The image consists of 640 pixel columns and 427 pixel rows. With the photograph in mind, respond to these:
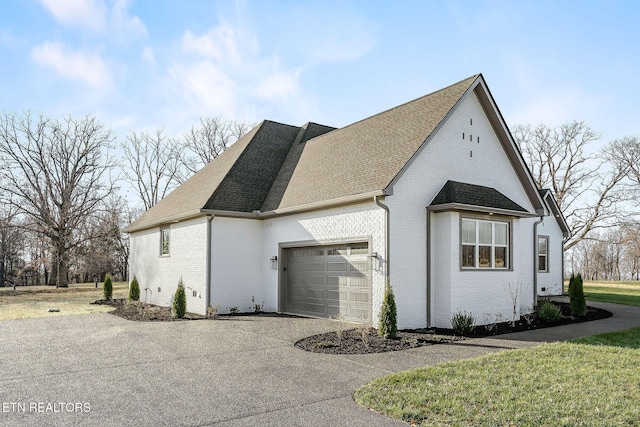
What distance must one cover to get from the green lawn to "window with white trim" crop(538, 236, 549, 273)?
49.6 feet

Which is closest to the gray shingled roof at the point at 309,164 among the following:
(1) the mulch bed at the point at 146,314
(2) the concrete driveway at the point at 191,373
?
(1) the mulch bed at the point at 146,314

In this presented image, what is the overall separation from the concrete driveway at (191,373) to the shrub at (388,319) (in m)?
1.23

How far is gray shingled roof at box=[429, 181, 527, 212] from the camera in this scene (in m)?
12.6

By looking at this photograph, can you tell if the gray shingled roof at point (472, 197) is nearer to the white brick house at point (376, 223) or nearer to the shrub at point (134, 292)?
the white brick house at point (376, 223)

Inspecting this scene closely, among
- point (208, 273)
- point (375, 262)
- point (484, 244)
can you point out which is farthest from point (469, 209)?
point (208, 273)

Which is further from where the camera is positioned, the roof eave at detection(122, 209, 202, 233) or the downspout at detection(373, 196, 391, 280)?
the roof eave at detection(122, 209, 202, 233)

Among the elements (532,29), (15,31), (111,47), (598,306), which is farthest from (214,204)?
(598,306)

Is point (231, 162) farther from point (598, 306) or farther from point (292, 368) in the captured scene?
point (598, 306)

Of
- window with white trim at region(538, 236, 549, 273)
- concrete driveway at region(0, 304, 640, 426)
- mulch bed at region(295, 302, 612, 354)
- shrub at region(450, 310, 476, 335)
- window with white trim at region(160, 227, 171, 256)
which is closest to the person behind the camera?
concrete driveway at region(0, 304, 640, 426)

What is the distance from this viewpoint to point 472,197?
13.0 m

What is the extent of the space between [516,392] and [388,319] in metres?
4.57

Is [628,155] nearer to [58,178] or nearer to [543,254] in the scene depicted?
[543,254]

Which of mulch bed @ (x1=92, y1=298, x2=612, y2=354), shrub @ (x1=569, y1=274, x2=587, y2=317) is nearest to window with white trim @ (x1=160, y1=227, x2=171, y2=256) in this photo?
mulch bed @ (x1=92, y1=298, x2=612, y2=354)

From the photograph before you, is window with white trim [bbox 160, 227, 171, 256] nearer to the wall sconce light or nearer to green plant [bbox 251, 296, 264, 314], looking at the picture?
green plant [bbox 251, 296, 264, 314]
